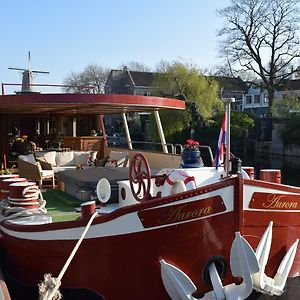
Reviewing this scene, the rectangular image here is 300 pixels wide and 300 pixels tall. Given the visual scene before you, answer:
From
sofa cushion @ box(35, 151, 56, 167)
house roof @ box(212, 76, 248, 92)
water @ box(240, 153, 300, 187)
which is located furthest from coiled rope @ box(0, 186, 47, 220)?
house roof @ box(212, 76, 248, 92)

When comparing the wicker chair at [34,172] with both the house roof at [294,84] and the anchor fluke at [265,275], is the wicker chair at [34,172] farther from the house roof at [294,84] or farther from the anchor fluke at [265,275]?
the house roof at [294,84]

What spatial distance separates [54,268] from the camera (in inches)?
215

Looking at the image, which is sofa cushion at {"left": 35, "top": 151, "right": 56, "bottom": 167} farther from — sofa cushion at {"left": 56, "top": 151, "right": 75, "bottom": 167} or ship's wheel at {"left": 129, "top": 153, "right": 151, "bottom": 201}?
ship's wheel at {"left": 129, "top": 153, "right": 151, "bottom": 201}

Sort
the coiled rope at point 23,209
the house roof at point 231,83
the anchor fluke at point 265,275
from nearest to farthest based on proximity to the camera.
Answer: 1. the anchor fluke at point 265,275
2. the coiled rope at point 23,209
3. the house roof at point 231,83

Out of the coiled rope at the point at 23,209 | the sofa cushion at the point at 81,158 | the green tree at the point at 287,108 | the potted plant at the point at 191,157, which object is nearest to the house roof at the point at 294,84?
the green tree at the point at 287,108

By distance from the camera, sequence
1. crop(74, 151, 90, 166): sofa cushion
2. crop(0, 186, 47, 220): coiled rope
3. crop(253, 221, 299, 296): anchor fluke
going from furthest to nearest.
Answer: crop(74, 151, 90, 166): sofa cushion → crop(0, 186, 47, 220): coiled rope → crop(253, 221, 299, 296): anchor fluke

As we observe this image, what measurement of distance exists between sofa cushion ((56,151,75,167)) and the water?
17516mm

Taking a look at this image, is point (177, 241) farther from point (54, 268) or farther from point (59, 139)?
point (59, 139)

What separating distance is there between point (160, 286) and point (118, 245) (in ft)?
2.25

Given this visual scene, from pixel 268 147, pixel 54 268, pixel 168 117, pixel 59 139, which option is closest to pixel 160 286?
pixel 54 268

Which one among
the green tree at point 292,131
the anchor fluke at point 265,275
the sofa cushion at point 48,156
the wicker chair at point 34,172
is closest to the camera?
the anchor fluke at point 265,275

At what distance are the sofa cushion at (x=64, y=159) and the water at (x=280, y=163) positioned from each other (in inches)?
690

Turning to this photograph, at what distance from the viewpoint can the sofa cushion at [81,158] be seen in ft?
39.3

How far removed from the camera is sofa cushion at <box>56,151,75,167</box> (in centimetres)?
1175
